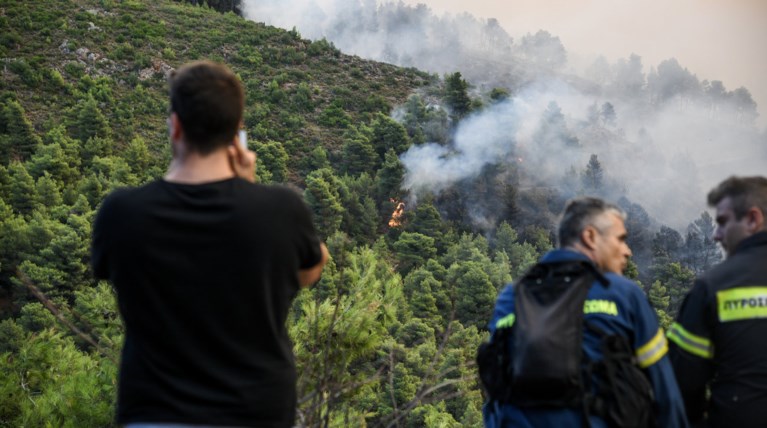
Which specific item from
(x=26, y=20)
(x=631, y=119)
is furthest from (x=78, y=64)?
(x=631, y=119)

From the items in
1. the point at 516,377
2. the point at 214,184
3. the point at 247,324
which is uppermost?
the point at 214,184

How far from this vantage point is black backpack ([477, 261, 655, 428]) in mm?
2193

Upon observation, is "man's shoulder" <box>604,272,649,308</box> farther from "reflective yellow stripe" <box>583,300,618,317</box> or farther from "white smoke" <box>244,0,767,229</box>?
"white smoke" <box>244,0,767,229</box>

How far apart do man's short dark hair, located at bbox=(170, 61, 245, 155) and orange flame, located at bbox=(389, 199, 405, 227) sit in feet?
109

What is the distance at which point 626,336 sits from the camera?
2.28 metres

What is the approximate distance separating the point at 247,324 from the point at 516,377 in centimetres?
84

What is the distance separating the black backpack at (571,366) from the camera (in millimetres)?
2193

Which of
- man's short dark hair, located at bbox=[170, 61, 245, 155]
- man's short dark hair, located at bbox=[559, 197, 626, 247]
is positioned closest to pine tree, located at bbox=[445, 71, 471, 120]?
man's short dark hair, located at bbox=[559, 197, 626, 247]

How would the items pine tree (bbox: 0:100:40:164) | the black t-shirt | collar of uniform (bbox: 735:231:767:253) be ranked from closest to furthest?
1. the black t-shirt
2. collar of uniform (bbox: 735:231:767:253)
3. pine tree (bbox: 0:100:40:164)

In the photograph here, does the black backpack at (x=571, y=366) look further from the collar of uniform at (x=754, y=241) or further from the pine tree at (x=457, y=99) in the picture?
the pine tree at (x=457, y=99)

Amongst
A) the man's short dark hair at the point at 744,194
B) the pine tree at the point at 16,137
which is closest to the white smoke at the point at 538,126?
the pine tree at the point at 16,137

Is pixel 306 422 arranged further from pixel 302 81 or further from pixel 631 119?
pixel 631 119

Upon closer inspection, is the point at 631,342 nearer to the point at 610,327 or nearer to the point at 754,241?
the point at 610,327

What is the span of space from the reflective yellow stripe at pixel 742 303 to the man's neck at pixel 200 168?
61.9 inches
